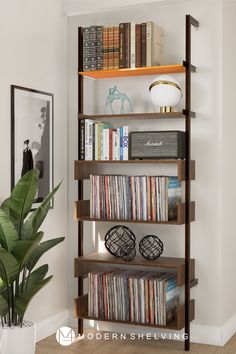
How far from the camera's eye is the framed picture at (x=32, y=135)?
12.6ft

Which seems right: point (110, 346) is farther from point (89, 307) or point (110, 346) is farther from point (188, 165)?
point (188, 165)

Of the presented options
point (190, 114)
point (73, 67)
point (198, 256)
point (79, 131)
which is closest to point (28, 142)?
point (79, 131)

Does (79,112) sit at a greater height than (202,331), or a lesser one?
greater

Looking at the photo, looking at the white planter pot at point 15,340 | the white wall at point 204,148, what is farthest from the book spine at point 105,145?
the white planter pot at point 15,340

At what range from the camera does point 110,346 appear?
13.4 ft

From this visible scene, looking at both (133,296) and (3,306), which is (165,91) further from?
(3,306)

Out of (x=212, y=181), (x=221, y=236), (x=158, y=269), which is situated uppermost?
(x=212, y=181)

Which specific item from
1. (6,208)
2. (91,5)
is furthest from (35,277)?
(91,5)

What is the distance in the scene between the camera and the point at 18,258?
325cm

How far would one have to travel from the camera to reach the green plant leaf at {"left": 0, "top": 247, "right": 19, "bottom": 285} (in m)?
3.13

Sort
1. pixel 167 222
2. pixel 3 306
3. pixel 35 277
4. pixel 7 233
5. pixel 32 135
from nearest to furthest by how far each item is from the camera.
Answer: pixel 7 233 → pixel 3 306 → pixel 35 277 → pixel 167 222 → pixel 32 135

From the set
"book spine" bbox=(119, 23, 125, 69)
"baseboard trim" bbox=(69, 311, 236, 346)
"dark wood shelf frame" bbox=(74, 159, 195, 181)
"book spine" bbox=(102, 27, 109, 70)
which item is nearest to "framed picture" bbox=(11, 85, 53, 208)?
Result: "dark wood shelf frame" bbox=(74, 159, 195, 181)

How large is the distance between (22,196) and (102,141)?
41.3 inches

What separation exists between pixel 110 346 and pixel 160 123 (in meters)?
1.61
